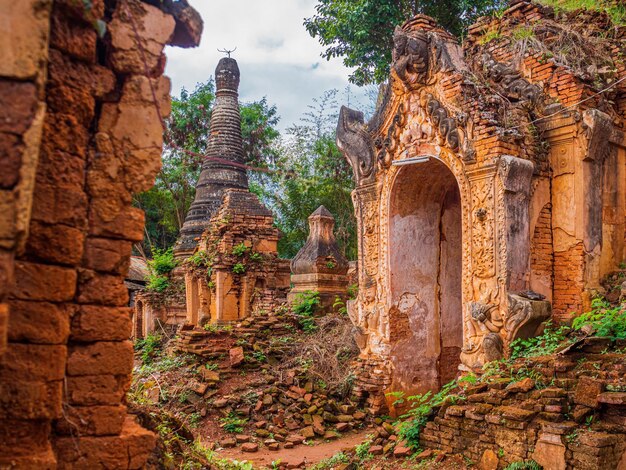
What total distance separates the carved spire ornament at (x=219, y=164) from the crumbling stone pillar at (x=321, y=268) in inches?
241

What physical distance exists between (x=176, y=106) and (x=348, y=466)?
2301 cm

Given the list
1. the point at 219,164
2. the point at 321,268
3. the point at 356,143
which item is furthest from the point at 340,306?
the point at 219,164

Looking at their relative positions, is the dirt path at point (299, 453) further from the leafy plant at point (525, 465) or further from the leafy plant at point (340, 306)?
the leafy plant at point (340, 306)


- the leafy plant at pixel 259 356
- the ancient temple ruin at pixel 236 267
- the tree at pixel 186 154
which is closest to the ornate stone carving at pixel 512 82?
the leafy plant at pixel 259 356

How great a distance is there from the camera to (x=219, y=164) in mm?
20656

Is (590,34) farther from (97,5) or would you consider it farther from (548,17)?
(97,5)

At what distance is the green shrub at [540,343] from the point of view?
802 cm

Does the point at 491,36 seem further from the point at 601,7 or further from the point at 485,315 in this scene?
the point at 485,315

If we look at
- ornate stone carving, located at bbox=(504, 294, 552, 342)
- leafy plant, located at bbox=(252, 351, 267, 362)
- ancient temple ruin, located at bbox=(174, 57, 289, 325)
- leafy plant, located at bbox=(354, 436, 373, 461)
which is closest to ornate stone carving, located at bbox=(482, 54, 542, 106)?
ornate stone carving, located at bbox=(504, 294, 552, 342)

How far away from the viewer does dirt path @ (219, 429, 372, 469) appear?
8.55m

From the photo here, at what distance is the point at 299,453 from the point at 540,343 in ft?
11.8

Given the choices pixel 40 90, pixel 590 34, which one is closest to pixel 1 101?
pixel 40 90

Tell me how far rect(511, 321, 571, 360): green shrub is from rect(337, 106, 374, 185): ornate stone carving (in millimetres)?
3892

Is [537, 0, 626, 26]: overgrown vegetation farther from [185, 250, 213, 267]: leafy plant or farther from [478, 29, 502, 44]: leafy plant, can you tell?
[185, 250, 213, 267]: leafy plant
